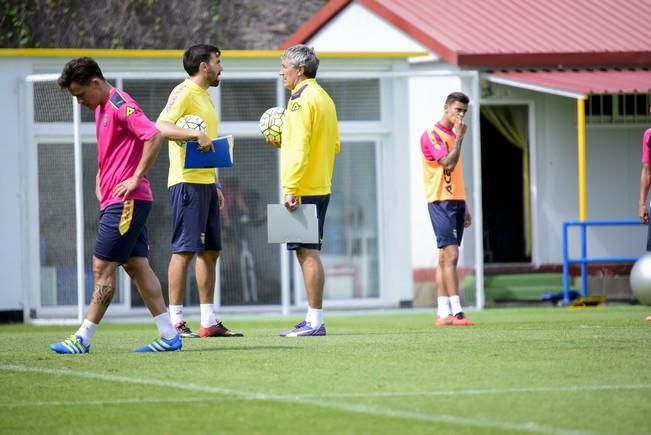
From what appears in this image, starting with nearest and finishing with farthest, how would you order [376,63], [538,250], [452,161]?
1. [452,161]
2. [376,63]
3. [538,250]

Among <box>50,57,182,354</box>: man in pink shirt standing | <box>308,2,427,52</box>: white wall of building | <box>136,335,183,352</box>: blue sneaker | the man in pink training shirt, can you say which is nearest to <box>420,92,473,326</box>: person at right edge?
the man in pink training shirt

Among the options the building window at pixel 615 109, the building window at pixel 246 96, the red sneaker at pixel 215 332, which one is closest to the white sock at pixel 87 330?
the red sneaker at pixel 215 332

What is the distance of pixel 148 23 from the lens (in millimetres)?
35344

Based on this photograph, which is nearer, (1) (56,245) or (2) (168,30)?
(1) (56,245)

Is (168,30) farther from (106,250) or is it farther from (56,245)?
(106,250)

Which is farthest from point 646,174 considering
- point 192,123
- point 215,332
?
point 192,123

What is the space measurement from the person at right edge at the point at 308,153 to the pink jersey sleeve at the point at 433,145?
2133 mm

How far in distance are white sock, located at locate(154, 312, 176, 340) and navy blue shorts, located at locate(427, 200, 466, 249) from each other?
4205mm

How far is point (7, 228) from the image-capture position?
1870 cm

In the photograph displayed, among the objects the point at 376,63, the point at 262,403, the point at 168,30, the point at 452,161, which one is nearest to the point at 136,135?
the point at 262,403

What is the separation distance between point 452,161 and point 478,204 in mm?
5355

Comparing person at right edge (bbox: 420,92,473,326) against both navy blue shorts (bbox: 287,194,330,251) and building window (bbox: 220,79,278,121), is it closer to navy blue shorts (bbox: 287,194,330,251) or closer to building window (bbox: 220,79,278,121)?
navy blue shorts (bbox: 287,194,330,251)

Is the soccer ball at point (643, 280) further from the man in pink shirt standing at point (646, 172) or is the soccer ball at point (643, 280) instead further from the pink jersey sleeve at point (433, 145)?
the pink jersey sleeve at point (433, 145)

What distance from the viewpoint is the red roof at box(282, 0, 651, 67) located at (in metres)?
21.0
